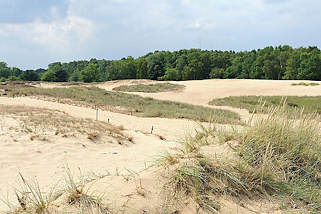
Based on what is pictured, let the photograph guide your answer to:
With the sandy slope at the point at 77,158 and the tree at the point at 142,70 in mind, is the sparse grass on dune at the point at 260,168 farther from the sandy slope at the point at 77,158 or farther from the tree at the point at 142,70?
the tree at the point at 142,70

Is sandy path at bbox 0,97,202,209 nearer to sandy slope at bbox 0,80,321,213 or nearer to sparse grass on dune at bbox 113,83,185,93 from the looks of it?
sandy slope at bbox 0,80,321,213

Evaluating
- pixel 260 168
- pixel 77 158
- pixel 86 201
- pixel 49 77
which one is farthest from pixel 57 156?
pixel 49 77

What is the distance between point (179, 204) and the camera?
9.11ft

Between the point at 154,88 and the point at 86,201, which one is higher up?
the point at 154,88

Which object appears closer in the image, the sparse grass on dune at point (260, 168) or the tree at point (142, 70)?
the sparse grass on dune at point (260, 168)

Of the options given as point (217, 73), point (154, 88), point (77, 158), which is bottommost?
point (77, 158)

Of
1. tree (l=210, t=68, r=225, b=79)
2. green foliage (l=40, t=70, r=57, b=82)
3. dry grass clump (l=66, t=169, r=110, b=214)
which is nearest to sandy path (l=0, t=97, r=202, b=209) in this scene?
A: dry grass clump (l=66, t=169, r=110, b=214)

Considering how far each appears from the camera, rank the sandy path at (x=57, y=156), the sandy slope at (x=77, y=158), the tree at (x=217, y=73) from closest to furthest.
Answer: the sandy slope at (x=77, y=158) < the sandy path at (x=57, y=156) < the tree at (x=217, y=73)

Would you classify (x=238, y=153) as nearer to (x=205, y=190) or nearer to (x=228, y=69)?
(x=205, y=190)

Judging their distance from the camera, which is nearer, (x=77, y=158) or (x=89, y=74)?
(x=77, y=158)

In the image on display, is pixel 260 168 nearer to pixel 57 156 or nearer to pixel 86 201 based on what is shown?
pixel 86 201

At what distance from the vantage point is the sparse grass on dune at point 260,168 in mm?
2963

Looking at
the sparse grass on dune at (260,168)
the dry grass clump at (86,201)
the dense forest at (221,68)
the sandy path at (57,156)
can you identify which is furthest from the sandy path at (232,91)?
the dry grass clump at (86,201)

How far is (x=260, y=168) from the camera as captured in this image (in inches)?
124
